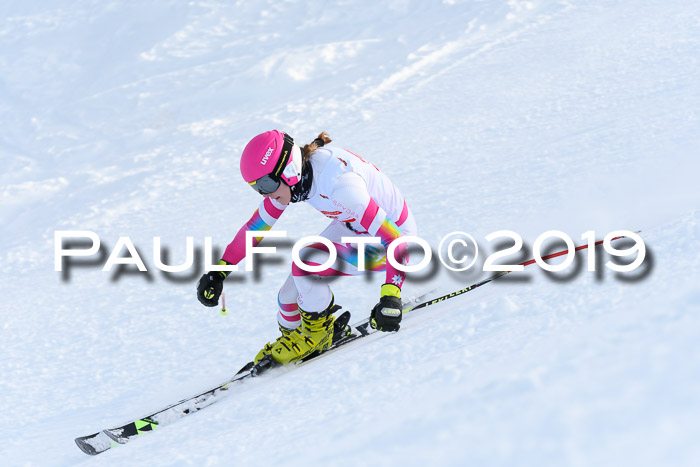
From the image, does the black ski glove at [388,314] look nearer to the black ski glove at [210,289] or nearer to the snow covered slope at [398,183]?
the snow covered slope at [398,183]

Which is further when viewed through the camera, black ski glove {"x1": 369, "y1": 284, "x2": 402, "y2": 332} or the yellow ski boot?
Result: the yellow ski boot

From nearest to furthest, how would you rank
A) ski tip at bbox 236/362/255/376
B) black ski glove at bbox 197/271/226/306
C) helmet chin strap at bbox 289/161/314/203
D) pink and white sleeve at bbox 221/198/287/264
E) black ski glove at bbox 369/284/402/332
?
1. black ski glove at bbox 369/284/402/332
2. helmet chin strap at bbox 289/161/314/203
3. black ski glove at bbox 197/271/226/306
4. pink and white sleeve at bbox 221/198/287/264
5. ski tip at bbox 236/362/255/376

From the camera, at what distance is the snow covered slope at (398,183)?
2184 mm

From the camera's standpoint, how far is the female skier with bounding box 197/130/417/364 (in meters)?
3.60

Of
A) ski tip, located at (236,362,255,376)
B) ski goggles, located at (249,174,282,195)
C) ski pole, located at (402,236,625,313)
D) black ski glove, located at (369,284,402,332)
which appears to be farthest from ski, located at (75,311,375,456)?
ski goggles, located at (249,174,282,195)

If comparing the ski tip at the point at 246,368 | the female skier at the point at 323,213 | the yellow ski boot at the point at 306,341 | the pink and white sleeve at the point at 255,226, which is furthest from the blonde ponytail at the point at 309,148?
the ski tip at the point at 246,368

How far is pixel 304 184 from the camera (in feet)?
12.3

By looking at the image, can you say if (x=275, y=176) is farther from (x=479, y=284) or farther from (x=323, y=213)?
(x=479, y=284)

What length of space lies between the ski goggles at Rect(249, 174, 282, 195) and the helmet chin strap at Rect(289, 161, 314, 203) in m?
0.12

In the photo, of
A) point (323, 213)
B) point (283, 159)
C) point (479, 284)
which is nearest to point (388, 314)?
point (323, 213)

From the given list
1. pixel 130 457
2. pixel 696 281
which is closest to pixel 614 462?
pixel 696 281

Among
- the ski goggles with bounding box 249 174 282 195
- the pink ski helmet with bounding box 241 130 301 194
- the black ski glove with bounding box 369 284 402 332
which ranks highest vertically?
the pink ski helmet with bounding box 241 130 301 194

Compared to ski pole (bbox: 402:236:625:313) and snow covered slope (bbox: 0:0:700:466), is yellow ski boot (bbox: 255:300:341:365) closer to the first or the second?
snow covered slope (bbox: 0:0:700:466)

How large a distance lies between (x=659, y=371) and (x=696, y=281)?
2.11ft
